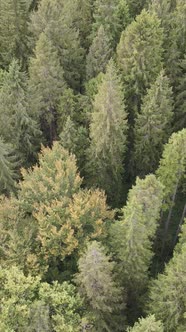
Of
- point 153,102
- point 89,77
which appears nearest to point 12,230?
point 153,102

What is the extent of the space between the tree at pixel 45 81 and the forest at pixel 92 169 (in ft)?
0.38

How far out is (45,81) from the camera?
124 feet

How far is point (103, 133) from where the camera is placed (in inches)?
1342

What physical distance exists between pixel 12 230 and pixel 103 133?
10.6 metres

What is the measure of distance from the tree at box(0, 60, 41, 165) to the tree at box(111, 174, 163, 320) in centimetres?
1373

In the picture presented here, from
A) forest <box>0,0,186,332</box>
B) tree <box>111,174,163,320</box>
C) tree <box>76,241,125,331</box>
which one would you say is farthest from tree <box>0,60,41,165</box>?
tree <box>76,241,125,331</box>

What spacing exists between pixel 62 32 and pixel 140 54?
9229 millimetres

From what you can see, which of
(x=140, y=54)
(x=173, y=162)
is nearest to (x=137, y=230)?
(x=173, y=162)

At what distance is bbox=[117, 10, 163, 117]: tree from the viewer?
116 ft

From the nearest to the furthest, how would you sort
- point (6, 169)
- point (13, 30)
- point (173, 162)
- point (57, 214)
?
1. point (57, 214)
2. point (173, 162)
3. point (6, 169)
4. point (13, 30)

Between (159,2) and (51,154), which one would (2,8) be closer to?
(159,2)

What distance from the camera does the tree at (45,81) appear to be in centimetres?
3678

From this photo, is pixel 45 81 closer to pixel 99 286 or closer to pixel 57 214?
pixel 57 214

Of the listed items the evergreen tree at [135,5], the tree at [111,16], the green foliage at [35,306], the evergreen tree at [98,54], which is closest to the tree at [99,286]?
the green foliage at [35,306]
